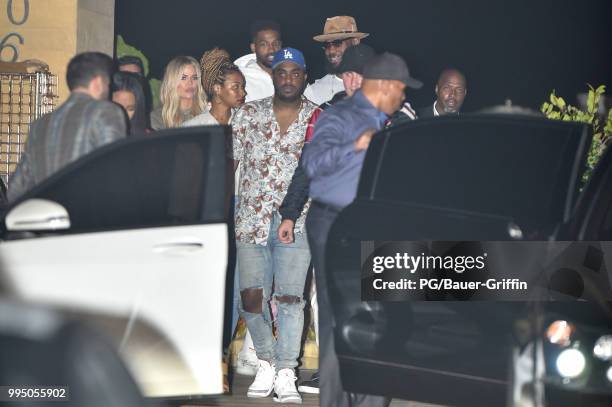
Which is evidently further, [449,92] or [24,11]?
[449,92]

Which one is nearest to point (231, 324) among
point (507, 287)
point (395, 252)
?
point (395, 252)

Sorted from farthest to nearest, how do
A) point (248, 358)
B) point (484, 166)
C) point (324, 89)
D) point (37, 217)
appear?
point (324, 89)
point (248, 358)
point (484, 166)
point (37, 217)

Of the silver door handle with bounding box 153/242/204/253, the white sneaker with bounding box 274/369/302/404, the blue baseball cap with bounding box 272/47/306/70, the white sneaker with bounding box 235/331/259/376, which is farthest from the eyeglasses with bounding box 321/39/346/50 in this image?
the silver door handle with bounding box 153/242/204/253

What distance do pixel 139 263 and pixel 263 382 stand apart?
181cm

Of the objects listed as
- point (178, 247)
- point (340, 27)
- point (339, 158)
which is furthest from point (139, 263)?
point (340, 27)

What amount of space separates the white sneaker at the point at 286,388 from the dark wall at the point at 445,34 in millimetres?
2230

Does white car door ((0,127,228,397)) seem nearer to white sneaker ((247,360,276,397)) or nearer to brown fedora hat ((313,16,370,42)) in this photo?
white sneaker ((247,360,276,397))

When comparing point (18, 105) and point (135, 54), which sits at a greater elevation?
point (135, 54)

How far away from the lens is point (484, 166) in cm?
509

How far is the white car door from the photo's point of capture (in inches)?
185

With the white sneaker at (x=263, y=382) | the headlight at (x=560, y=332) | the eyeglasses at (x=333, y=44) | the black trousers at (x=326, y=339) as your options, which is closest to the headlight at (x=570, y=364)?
the headlight at (x=560, y=332)

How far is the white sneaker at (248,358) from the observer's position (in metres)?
6.91

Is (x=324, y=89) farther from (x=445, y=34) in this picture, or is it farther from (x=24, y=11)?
(x=24, y=11)

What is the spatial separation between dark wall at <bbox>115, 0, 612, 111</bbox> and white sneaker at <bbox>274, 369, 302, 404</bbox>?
2.23 metres
